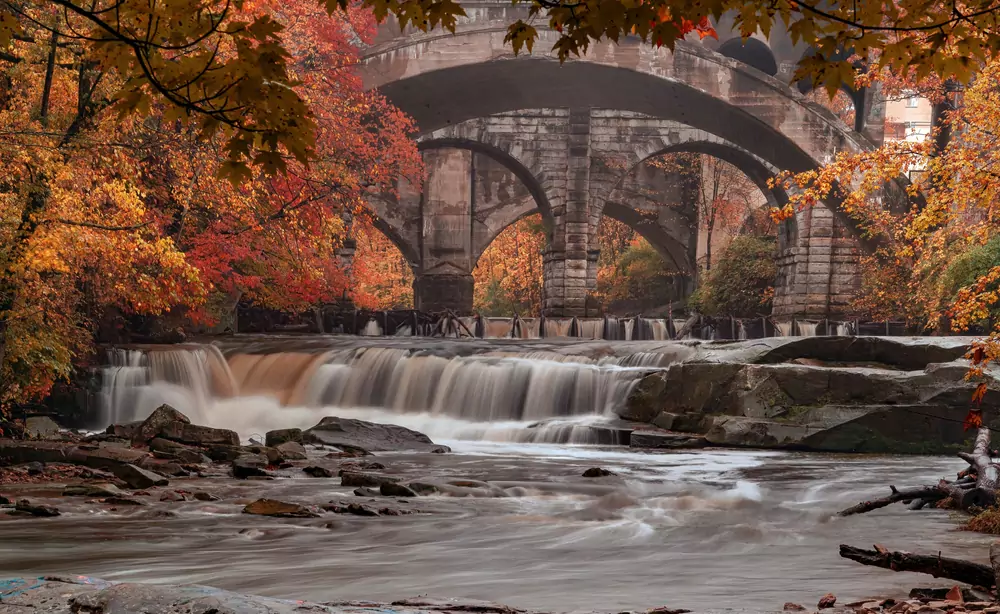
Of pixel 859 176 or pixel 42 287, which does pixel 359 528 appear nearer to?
pixel 42 287

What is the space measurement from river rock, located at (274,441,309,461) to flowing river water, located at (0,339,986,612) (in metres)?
1.00

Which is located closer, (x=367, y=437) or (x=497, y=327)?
(x=367, y=437)

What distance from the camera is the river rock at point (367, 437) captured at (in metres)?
13.0

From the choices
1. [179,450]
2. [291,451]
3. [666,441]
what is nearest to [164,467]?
[179,450]

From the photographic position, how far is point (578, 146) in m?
31.1

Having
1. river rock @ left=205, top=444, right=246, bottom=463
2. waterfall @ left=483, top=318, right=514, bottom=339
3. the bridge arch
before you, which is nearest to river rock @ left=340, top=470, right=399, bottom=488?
river rock @ left=205, top=444, right=246, bottom=463

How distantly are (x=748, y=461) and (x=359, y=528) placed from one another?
624 centimetres

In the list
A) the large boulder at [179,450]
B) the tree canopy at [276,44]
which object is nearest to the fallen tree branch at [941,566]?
the tree canopy at [276,44]

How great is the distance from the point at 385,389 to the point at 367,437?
425 centimetres

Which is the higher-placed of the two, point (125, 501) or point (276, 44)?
point (276, 44)

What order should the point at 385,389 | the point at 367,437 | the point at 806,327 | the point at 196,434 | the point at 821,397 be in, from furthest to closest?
1. the point at 806,327
2. the point at 385,389
3. the point at 821,397
4. the point at 367,437
5. the point at 196,434

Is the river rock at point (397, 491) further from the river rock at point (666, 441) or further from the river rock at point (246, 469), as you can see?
the river rock at point (666, 441)

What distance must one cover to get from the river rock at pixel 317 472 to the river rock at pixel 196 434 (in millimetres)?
2256

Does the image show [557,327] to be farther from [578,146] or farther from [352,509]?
[352,509]
